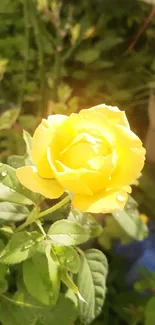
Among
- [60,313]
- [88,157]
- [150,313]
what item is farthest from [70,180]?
[150,313]

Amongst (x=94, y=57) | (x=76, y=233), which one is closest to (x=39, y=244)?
(x=76, y=233)

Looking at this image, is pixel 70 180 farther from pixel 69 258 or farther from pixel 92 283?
pixel 92 283

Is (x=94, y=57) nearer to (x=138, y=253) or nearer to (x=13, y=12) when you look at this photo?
(x=13, y=12)

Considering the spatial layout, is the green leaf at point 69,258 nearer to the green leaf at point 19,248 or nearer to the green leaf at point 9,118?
the green leaf at point 19,248

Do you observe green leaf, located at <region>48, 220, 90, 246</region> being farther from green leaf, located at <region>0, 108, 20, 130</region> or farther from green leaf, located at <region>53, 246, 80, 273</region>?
green leaf, located at <region>0, 108, 20, 130</region>

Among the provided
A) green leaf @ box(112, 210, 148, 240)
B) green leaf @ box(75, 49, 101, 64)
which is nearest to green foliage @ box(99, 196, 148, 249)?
green leaf @ box(112, 210, 148, 240)

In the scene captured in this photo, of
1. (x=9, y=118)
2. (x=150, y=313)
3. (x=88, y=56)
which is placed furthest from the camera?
(x=88, y=56)
